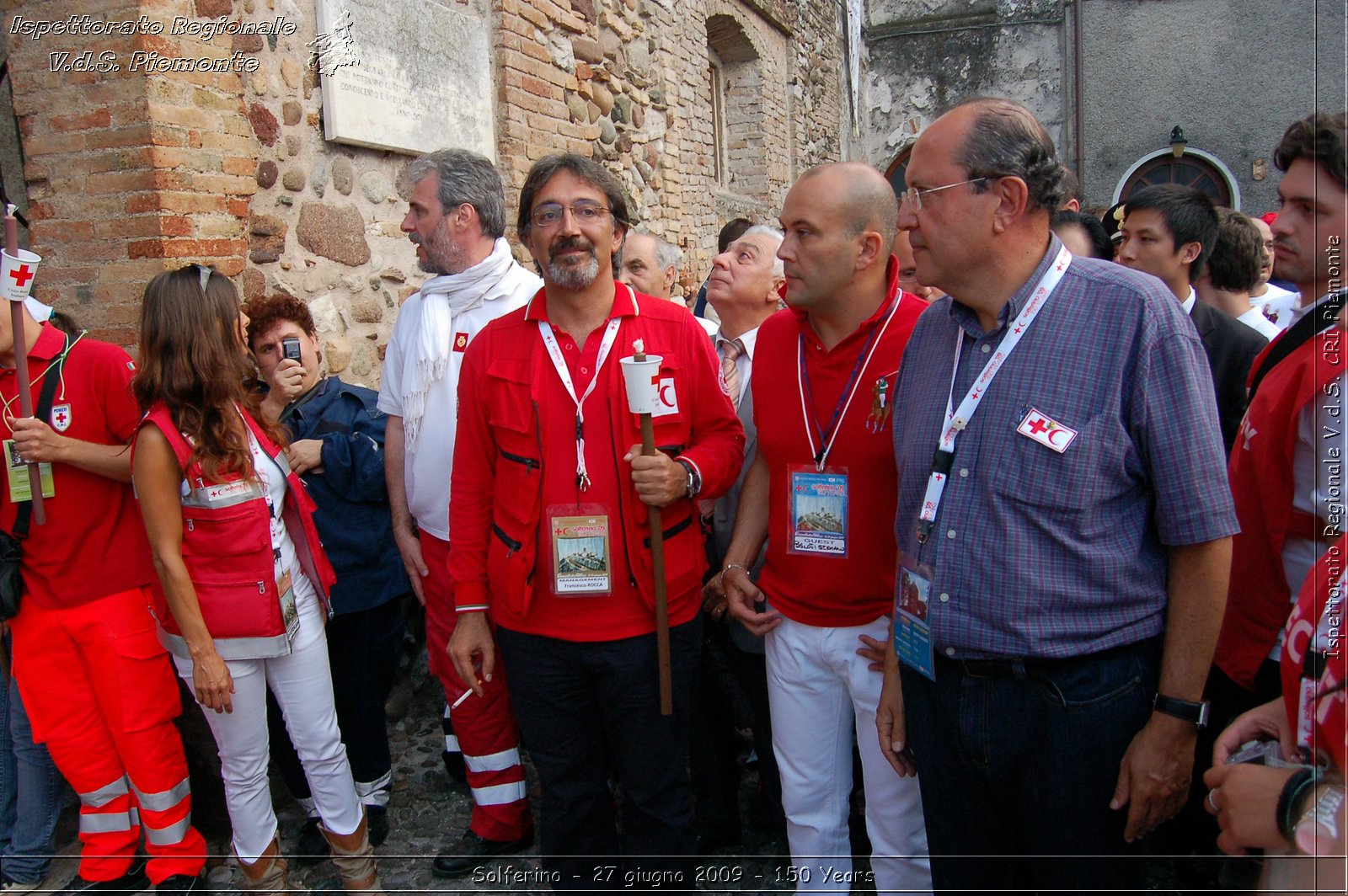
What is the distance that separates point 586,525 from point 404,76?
327 centimetres

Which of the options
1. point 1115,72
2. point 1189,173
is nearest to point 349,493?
point 1189,173

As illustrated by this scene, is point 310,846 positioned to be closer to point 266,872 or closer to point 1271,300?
point 266,872

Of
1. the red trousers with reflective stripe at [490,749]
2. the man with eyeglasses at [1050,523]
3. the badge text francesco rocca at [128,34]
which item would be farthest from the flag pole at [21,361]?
the man with eyeglasses at [1050,523]

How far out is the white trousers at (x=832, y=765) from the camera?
2.35 meters

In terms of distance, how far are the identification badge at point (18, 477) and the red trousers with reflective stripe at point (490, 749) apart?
4.17 ft

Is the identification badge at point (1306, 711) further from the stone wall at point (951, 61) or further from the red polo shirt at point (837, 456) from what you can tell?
the stone wall at point (951, 61)

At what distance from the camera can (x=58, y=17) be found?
11.3 ft

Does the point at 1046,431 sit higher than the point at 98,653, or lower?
higher

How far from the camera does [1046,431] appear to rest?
1.71 metres

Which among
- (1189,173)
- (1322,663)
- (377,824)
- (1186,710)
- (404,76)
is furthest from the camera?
(1189,173)

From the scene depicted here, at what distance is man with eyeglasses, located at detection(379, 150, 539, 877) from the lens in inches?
126

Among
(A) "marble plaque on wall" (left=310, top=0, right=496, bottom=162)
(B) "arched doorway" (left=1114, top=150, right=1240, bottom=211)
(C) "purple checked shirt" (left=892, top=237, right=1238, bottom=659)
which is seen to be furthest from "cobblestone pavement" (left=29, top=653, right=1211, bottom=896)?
(B) "arched doorway" (left=1114, top=150, right=1240, bottom=211)

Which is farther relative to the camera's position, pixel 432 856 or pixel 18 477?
pixel 432 856

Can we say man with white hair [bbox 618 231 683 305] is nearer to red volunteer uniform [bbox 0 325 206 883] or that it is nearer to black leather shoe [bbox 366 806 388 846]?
red volunteer uniform [bbox 0 325 206 883]
